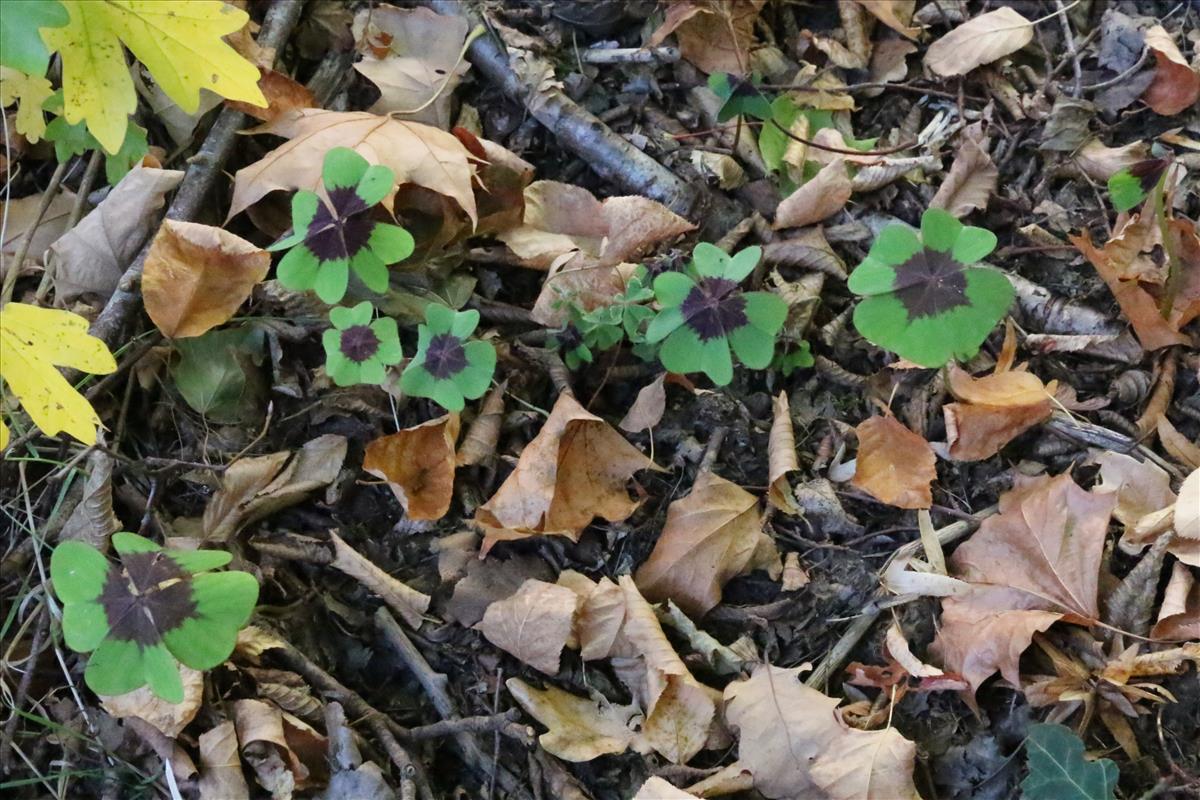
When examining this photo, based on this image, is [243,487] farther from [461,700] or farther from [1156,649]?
[1156,649]

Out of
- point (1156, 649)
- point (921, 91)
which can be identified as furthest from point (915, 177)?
point (1156, 649)

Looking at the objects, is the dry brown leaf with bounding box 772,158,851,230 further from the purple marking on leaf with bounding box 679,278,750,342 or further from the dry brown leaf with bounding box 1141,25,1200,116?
the dry brown leaf with bounding box 1141,25,1200,116

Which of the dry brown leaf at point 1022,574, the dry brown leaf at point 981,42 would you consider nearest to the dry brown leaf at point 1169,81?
the dry brown leaf at point 981,42

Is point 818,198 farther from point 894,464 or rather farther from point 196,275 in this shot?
point 196,275

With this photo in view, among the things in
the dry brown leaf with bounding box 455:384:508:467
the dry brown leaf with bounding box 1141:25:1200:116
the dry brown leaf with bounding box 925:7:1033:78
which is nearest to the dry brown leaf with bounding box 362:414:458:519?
the dry brown leaf with bounding box 455:384:508:467

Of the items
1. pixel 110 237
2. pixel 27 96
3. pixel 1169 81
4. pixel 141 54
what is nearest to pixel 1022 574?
pixel 1169 81

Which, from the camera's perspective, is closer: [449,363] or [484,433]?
[449,363]

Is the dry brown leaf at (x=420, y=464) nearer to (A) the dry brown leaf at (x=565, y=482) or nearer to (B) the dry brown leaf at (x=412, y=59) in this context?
(A) the dry brown leaf at (x=565, y=482)
